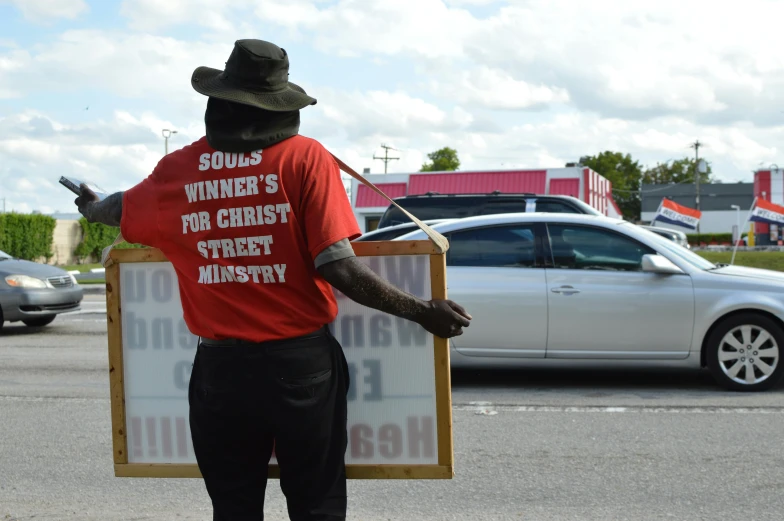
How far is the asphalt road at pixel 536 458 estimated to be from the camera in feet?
15.3

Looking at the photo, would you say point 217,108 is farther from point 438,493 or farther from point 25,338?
point 25,338

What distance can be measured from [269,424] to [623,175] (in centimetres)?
10853

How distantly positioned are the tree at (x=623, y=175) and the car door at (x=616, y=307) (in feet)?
325

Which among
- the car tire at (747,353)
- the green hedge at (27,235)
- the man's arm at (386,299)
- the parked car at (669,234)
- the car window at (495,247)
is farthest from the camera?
the green hedge at (27,235)

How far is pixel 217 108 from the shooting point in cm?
256

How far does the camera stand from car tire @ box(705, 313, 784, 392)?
758cm

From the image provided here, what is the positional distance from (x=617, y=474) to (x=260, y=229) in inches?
137

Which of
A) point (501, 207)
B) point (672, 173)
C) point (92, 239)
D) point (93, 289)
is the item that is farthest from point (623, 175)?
point (501, 207)

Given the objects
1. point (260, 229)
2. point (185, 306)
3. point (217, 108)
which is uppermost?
point (217, 108)

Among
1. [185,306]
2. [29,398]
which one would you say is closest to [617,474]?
[185,306]

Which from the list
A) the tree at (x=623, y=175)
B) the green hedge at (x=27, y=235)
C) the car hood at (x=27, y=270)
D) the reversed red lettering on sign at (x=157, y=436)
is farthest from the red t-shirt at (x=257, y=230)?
the tree at (x=623, y=175)

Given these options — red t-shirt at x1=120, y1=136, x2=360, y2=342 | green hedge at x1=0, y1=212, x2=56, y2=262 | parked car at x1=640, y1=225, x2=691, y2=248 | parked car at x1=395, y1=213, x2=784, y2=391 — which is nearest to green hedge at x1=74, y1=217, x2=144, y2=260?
green hedge at x1=0, y1=212, x2=56, y2=262

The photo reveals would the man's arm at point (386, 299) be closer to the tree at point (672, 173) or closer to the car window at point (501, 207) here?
the car window at point (501, 207)

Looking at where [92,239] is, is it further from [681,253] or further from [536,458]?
[536,458]
